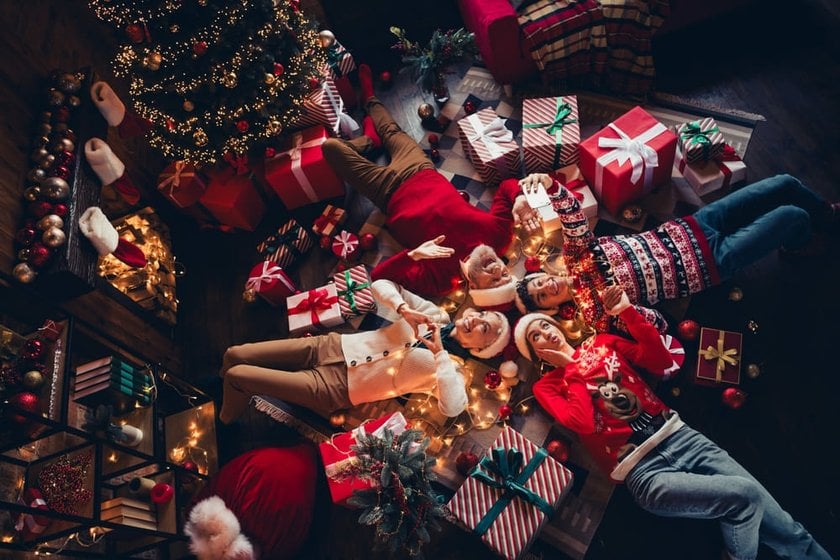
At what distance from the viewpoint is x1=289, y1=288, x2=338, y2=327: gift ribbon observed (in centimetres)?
418

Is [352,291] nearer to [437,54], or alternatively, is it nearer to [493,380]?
[493,380]

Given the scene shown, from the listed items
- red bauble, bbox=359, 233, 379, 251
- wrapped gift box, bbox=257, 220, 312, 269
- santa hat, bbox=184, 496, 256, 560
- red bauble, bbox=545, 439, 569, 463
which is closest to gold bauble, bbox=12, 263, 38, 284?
santa hat, bbox=184, 496, 256, 560

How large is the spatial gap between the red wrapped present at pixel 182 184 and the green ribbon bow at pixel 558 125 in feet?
8.74

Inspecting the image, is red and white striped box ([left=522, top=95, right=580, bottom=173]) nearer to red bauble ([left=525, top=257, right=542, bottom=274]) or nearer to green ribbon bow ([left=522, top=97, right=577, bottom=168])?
green ribbon bow ([left=522, top=97, right=577, bottom=168])

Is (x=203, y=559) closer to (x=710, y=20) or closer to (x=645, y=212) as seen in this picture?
(x=645, y=212)

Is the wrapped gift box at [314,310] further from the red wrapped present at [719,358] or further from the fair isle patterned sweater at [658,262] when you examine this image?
the red wrapped present at [719,358]

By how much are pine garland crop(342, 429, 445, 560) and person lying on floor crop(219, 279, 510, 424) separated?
52cm

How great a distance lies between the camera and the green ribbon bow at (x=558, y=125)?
4.29 meters

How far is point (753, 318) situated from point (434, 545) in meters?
2.61

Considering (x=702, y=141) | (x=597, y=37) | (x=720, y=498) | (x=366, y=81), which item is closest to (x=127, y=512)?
(x=720, y=498)

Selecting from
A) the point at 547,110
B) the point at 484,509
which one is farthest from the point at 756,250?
the point at 484,509

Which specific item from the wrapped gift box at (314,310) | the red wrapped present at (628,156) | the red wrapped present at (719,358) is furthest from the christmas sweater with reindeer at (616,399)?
the wrapped gift box at (314,310)

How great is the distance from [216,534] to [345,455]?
0.84 metres

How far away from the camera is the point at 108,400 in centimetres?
340
